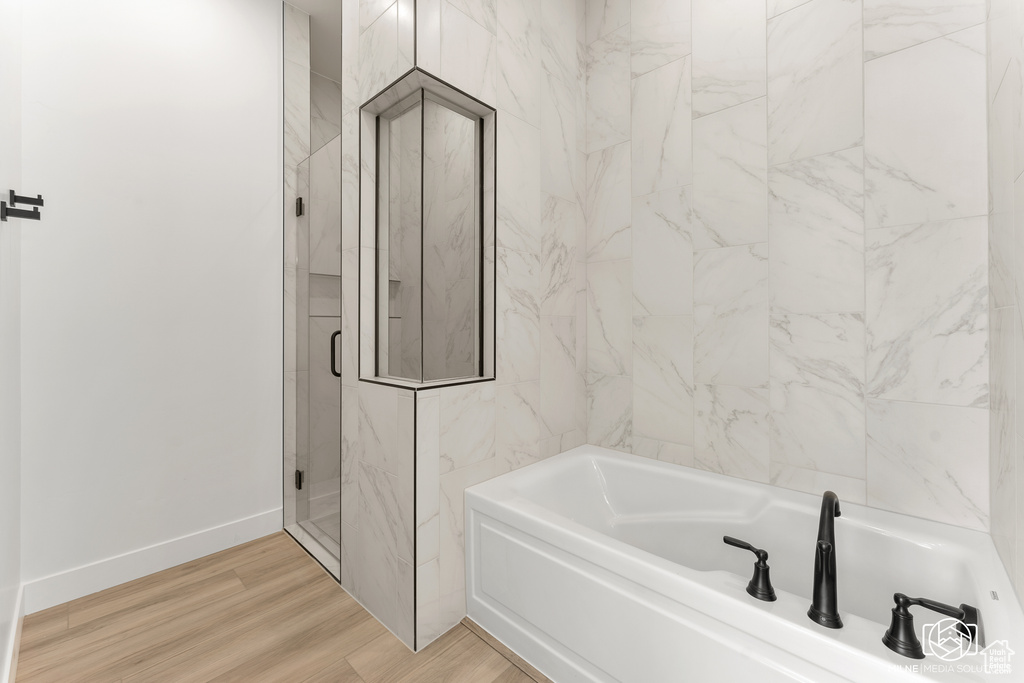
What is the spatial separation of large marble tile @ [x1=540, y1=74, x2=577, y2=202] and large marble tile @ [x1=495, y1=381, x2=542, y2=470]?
944 mm

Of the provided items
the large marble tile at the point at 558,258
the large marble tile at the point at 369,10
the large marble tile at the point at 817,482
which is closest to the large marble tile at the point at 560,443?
the large marble tile at the point at 558,258

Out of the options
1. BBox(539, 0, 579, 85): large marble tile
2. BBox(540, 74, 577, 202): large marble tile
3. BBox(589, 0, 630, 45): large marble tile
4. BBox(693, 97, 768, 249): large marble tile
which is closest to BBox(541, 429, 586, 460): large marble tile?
BBox(693, 97, 768, 249): large marble tile

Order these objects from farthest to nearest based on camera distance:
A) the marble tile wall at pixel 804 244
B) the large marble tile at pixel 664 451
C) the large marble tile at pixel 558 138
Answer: the large marble tile at pixel 558 138 < the large marble tile at pixel 664 451 < the marble tile wall at pixel 804 244

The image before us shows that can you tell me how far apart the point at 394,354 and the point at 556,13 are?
1.79 m

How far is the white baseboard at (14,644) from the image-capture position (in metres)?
1.19

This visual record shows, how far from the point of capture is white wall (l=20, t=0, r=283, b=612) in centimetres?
164

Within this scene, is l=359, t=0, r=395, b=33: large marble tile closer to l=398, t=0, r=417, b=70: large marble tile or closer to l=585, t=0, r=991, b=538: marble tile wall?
l=398, t=0, r=417, b=70: large marble tile

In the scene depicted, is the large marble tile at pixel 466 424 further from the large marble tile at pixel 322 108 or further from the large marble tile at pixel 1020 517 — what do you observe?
the large marble tile at pixel 322 108

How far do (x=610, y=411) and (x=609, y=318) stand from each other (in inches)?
18.3

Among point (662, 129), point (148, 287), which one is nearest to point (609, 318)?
point (662, 129)

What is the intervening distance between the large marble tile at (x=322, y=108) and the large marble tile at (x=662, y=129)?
61.9 inches

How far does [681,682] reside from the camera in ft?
3.44

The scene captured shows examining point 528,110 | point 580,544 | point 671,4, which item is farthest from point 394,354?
point 671,4

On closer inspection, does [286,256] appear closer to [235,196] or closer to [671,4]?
[235,196]
